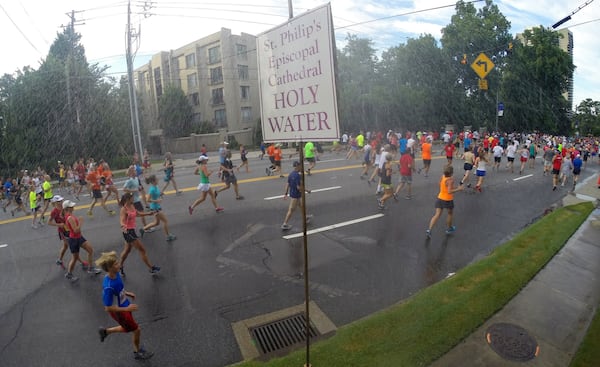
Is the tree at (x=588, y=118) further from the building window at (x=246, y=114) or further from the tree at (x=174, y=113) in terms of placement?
the tree at (x=174, y=113)

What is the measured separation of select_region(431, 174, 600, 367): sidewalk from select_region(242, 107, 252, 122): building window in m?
41.6

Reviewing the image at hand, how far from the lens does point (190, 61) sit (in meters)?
47.8

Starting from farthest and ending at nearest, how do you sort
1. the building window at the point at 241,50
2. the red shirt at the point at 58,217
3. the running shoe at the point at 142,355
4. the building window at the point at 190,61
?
the building window at the point at 190,61
the building window at the point at 241,50
the red shirt at the point at 58,217
the running shoe at the point at 142,355

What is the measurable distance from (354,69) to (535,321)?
4200 cm

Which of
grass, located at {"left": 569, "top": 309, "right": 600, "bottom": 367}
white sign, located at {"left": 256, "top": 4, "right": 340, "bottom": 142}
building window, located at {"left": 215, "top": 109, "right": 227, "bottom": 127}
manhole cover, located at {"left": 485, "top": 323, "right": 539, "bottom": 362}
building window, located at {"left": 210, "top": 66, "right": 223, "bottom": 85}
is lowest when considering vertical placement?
grass, located at {"left": 569, "top": 309, "right": 600, "bottom": 367}

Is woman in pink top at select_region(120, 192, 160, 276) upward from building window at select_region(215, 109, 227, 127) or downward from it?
downward

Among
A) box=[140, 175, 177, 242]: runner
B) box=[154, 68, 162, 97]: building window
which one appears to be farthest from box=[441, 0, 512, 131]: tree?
box=[140, 175, 177, 242]: runner

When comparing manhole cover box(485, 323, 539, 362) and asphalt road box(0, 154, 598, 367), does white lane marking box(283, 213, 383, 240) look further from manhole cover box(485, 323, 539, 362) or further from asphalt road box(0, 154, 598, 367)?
manhole cover box(485, 323, 539, 362)

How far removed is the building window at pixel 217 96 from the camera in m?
45.8

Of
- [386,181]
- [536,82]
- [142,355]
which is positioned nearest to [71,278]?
[142,355]

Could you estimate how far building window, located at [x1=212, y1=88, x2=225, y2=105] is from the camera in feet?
150

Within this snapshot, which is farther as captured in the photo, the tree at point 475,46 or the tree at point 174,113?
the tree at point 475,46

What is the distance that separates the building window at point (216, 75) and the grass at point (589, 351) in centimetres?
4444

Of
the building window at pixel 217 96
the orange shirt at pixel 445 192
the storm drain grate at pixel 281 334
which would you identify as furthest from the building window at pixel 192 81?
the storm drain grate at pixel 281 334
